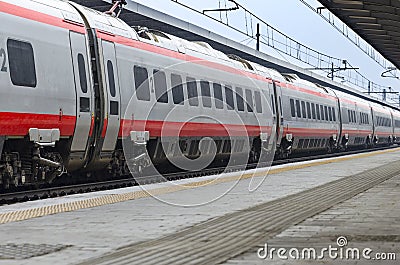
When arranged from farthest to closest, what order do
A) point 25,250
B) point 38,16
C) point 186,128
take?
point 186,128
point 38,16
point 25,250

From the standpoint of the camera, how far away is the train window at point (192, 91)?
18.9 m

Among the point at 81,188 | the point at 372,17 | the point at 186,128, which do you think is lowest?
the point at 81,188

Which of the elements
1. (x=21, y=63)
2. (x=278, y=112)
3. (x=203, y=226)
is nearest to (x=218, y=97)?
(x=278, y=112)

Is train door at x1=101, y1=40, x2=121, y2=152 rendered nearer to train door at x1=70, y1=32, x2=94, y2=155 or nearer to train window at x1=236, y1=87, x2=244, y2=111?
train door at x1=70, y1=32, x2=94, y2=155

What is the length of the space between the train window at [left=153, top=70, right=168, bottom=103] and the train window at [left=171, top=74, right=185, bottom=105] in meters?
0.48

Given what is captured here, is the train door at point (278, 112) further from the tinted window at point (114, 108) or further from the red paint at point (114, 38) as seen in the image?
the tinted window at point (114, 108)

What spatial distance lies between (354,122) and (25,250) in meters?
38.7

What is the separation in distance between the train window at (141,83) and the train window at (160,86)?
1.54 feet

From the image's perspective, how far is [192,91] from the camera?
19.1 m

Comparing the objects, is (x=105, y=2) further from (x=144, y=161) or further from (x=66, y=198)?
(x=66, y=198)

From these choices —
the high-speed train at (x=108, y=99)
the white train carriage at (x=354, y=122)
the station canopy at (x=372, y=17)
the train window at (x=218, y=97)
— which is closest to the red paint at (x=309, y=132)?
the white train carriage at (x=354, y=122)

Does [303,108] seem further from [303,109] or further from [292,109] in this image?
[292,109]

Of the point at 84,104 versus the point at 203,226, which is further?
the point at 84,104

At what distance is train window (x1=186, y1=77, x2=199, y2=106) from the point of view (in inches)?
745
